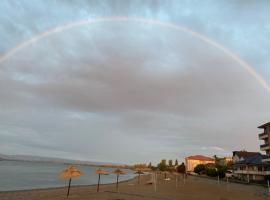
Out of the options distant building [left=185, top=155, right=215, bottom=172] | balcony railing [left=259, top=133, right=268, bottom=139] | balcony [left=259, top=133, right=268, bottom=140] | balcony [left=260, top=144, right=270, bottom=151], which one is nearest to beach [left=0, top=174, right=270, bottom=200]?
balcony [left=260, top=144, right=270, bottom=151]

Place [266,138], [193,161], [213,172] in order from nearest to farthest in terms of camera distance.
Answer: [266,138]
[213,172]
[193,161]

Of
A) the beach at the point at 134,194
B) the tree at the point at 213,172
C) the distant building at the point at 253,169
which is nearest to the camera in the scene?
the beach at the point at 134,194

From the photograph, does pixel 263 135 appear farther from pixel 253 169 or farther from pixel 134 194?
pixel 134 194

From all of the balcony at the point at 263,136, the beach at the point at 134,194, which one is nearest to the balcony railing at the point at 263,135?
the balcony at the point at 263,136

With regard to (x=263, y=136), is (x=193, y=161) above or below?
above

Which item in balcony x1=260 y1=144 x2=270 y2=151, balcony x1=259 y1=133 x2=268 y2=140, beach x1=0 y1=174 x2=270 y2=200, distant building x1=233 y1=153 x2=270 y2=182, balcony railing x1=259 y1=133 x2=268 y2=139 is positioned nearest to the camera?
beach x1=0 y1=174 x2=270 y2=200

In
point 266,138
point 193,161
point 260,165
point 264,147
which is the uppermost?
point 193,161

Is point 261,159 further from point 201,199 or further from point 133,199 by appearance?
point 133,199

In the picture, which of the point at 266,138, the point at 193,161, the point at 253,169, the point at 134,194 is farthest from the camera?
the point at 193,161

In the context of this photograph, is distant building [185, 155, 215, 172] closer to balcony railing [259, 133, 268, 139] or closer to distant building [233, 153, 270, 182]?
distant building [233, 153, 270, 182]

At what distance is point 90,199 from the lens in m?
25.4

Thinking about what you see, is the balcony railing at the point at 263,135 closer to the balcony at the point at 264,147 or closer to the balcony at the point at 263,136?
the balcony at the point at 263,136

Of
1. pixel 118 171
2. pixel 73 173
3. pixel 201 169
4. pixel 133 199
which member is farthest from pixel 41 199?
pixel 201 169

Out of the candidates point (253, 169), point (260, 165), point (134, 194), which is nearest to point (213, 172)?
point (253, 169)
